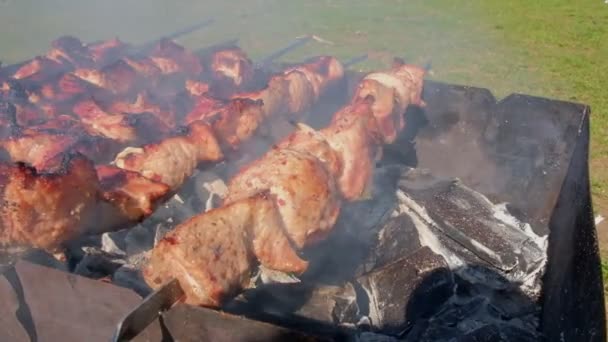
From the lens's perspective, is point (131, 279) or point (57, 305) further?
point (131, 279)

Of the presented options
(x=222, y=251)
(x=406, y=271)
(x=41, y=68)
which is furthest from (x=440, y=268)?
(x=41, y=68)

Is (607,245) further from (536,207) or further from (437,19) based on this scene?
(437,19)

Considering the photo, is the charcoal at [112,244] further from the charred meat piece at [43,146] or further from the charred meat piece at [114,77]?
the charred meat piece at [114,77]

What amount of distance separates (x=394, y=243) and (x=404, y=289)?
1.45 feet

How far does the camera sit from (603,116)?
7.14 metres

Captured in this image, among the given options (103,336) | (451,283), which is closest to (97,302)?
(103,336)

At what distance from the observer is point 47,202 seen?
237cm

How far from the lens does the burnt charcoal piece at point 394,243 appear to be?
9.97 ft

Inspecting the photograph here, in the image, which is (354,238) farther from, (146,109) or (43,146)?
(43,146)

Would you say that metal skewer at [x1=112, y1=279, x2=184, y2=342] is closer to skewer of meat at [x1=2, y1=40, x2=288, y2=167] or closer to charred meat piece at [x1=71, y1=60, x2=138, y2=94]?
skewer of meat at [x1=2, y1=40, x2=288, y2=167]

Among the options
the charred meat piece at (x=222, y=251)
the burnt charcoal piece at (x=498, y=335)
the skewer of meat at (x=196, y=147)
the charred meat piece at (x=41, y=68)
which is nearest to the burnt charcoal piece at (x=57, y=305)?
the charred meat piece at (x=222, y=251)

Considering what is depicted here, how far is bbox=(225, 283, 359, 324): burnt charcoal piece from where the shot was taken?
2424 mm

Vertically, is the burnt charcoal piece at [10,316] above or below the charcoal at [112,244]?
above

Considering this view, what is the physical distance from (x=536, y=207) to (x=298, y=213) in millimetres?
1327
